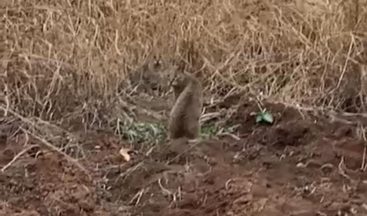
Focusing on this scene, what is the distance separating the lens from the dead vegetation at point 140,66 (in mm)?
4574

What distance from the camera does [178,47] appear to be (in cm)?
559

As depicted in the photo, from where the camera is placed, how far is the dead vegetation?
4.57m

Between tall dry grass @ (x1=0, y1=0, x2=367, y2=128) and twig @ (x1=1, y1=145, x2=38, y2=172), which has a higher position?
tall dry grass @ (x1=0, y1=0, x2=367, y2=128)

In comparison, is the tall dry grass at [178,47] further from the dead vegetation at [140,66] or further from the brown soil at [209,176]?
the brown soil at [209,176]

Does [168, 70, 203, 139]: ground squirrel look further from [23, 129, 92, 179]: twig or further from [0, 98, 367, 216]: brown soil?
[23, 129, 92, 179]: twig

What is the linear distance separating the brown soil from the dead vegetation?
2cm

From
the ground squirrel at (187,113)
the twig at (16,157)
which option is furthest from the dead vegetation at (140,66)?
the ground squirrel at (187,113)

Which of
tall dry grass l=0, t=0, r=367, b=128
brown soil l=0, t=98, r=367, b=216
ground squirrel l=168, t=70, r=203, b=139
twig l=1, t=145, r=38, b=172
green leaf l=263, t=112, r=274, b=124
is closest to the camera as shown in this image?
brown soil l=0, t=98, r=367, b=216

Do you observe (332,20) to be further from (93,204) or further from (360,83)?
(93,204)

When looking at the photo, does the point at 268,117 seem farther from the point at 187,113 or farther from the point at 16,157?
the point at 16,157

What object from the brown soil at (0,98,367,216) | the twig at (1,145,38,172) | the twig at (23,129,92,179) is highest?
the brown soil at (0,98,367,216)

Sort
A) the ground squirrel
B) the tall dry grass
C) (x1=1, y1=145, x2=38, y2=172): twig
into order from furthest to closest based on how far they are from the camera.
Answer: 1. the tall dry grass
2. the ground squirrel
3. (x1=1, y1=145, x2=38, y2=172): twig

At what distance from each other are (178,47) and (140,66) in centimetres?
27

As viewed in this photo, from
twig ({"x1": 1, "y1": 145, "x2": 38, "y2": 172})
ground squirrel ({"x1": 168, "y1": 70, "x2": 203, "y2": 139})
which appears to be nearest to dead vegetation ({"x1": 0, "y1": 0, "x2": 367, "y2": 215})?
twig ({"x1": 1, "y1": 145, "x2": 38, "y2": 172})
